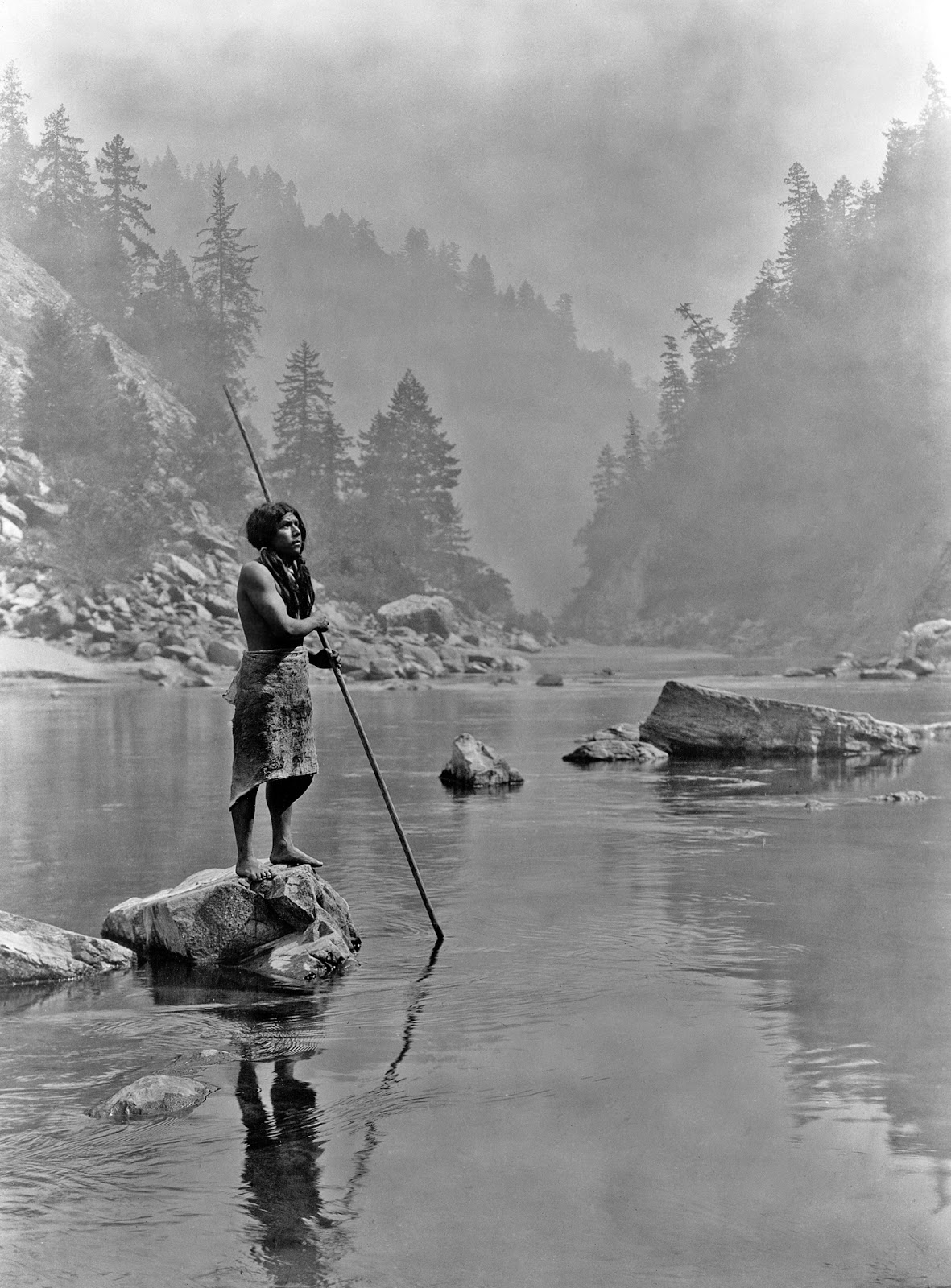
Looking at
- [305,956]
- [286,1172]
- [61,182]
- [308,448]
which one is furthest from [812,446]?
[286,1172]

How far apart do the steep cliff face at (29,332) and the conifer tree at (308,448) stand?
8.20 m

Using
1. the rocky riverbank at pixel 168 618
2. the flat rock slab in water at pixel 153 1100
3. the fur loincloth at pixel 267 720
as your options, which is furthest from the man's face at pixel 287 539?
the rocky riverbank at pixel 168 618

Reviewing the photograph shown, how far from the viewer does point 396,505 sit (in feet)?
250

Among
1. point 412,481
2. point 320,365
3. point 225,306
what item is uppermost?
point 320,365

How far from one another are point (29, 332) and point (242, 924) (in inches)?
2202

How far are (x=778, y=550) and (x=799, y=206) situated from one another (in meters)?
23.2

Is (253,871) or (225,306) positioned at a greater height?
(225,306)

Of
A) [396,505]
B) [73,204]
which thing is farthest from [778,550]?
[73,204]

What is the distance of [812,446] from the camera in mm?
75875

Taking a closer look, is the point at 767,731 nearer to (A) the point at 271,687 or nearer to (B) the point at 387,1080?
(A) the point at 271,687

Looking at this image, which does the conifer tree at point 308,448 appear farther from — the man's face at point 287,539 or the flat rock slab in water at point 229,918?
the flat rock slab in water at point 229,918

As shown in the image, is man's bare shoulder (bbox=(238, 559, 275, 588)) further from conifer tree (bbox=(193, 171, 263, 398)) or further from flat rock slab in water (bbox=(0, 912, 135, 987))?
conifer tree (bbox=(193, 171, 263, 398))

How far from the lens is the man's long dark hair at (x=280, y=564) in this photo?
725 cm

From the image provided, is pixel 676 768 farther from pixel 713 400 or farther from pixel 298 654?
pixel 713 400
